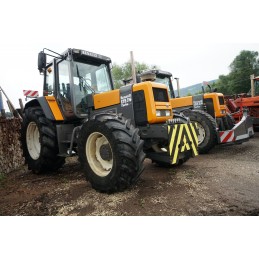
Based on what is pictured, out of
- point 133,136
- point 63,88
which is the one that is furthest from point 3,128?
point 133,136

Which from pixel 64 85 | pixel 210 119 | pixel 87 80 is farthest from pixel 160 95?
pixel 210 119

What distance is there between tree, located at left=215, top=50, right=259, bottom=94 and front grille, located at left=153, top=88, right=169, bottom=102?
3895cm

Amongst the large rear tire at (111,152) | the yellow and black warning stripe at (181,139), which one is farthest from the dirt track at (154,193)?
the yellow and black warning stripe at (181,139)

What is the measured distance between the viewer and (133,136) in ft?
11.2

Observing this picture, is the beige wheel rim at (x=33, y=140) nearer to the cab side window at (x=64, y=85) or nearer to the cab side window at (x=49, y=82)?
the cab side window at (x=49, y=82)

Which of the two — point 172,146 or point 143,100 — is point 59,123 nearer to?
point 143,100

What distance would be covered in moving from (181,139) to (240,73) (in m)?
42.2

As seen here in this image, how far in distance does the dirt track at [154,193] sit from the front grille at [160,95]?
1429 millimetres

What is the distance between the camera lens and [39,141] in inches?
210

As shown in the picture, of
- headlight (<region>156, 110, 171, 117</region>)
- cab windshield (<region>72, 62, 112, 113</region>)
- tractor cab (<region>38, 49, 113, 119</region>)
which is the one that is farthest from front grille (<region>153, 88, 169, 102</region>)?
cab windshield (<region>72, 62, 112, 113</region>)

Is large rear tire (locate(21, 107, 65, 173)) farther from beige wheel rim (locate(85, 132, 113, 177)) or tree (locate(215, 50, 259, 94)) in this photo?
tree (locate(215, 50, 259, 94))

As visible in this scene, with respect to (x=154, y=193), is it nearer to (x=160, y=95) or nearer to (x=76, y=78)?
(x=160, y=95)

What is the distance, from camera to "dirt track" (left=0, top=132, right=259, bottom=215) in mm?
2961

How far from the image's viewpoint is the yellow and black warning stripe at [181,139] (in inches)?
156
